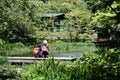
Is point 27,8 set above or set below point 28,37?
above

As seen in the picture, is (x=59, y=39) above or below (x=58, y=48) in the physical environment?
below

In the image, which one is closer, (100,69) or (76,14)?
(100,69)

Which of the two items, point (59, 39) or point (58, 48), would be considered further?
point (59, 39)

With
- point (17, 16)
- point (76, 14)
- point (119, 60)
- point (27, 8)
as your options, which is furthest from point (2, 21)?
point (119, 60)

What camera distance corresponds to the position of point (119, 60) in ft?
39.1

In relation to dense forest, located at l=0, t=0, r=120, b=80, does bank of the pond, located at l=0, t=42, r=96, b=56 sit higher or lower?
lower

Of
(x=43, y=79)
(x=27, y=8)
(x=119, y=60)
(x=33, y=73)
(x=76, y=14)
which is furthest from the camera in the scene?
(x=76, y=14)

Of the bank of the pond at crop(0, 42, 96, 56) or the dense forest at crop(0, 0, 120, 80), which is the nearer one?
the dense forest at crop(0, 0, 120, 80)

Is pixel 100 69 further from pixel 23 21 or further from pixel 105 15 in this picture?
pixel 23 21

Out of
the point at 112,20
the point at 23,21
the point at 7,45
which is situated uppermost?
the point at 112,20

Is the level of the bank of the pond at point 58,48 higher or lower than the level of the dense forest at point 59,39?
lower

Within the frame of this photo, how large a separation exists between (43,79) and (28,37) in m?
28.8

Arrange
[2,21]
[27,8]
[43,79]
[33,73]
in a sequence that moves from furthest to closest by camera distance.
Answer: [27,8]
[2,21]
[33,73]
[43,79]

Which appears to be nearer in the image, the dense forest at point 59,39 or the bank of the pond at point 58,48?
the dense forest at point 59,39
